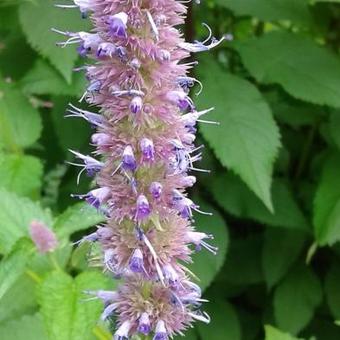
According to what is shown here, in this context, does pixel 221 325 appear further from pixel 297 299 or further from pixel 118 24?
pixel 118 24

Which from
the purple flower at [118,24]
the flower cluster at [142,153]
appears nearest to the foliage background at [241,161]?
the flower cluster at [142,153]

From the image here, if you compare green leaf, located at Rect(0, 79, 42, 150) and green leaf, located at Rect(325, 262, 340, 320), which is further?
green leaf, located at Rect(325, 262, 340, 320)

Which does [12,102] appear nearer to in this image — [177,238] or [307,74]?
[307,74]

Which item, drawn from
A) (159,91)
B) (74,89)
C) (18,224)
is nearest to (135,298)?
(159,91)

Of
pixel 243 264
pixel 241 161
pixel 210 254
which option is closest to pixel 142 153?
pixel 241 161

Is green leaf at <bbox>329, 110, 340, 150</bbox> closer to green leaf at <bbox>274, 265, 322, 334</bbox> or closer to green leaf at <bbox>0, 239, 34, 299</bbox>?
green leaf at <bbox>274, 265, 322, 334</bbox>

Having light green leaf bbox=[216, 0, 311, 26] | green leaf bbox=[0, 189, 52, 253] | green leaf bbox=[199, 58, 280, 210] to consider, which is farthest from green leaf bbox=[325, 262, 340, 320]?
green leaf bbox=[0, 189, 52, 253]

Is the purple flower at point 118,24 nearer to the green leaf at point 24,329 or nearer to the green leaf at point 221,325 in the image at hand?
the green leaf at point 24,329
